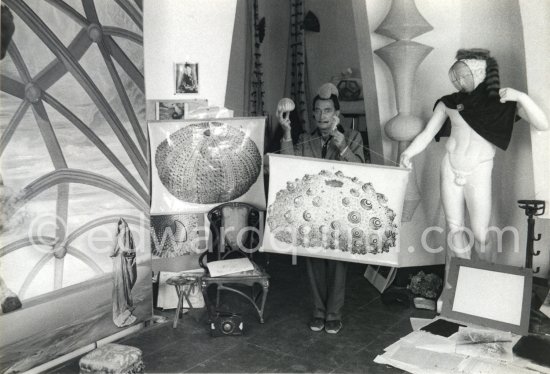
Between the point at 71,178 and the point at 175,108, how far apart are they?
123cm

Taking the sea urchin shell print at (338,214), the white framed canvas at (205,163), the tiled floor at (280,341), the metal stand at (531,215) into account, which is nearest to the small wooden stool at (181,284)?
the tiled floor at (280,341)

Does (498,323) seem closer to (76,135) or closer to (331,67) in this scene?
(76,135)

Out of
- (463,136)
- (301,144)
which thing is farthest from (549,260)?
(301,144)

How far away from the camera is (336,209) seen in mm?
3941

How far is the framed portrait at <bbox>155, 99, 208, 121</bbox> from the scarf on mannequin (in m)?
2.07

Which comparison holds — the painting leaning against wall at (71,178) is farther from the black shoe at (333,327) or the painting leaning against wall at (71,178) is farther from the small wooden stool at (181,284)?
the black shoe at (333,327)

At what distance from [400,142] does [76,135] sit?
2.59 meters

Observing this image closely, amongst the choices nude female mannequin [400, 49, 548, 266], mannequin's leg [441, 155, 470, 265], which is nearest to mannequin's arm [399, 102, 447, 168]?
nude female mannequin [400, 49, 548, 266]

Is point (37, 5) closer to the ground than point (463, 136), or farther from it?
farther from it

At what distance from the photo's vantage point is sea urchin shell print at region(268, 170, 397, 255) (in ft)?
12.8

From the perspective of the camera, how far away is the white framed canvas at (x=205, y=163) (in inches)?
165

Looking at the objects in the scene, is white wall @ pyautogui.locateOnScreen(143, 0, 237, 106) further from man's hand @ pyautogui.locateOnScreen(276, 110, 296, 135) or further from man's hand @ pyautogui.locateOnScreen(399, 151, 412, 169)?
man's hand @ pyautogui.locateOnScreen(399, 151, 412, 169)

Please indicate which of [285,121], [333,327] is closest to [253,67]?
[285,121]

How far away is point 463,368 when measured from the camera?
333 cm
